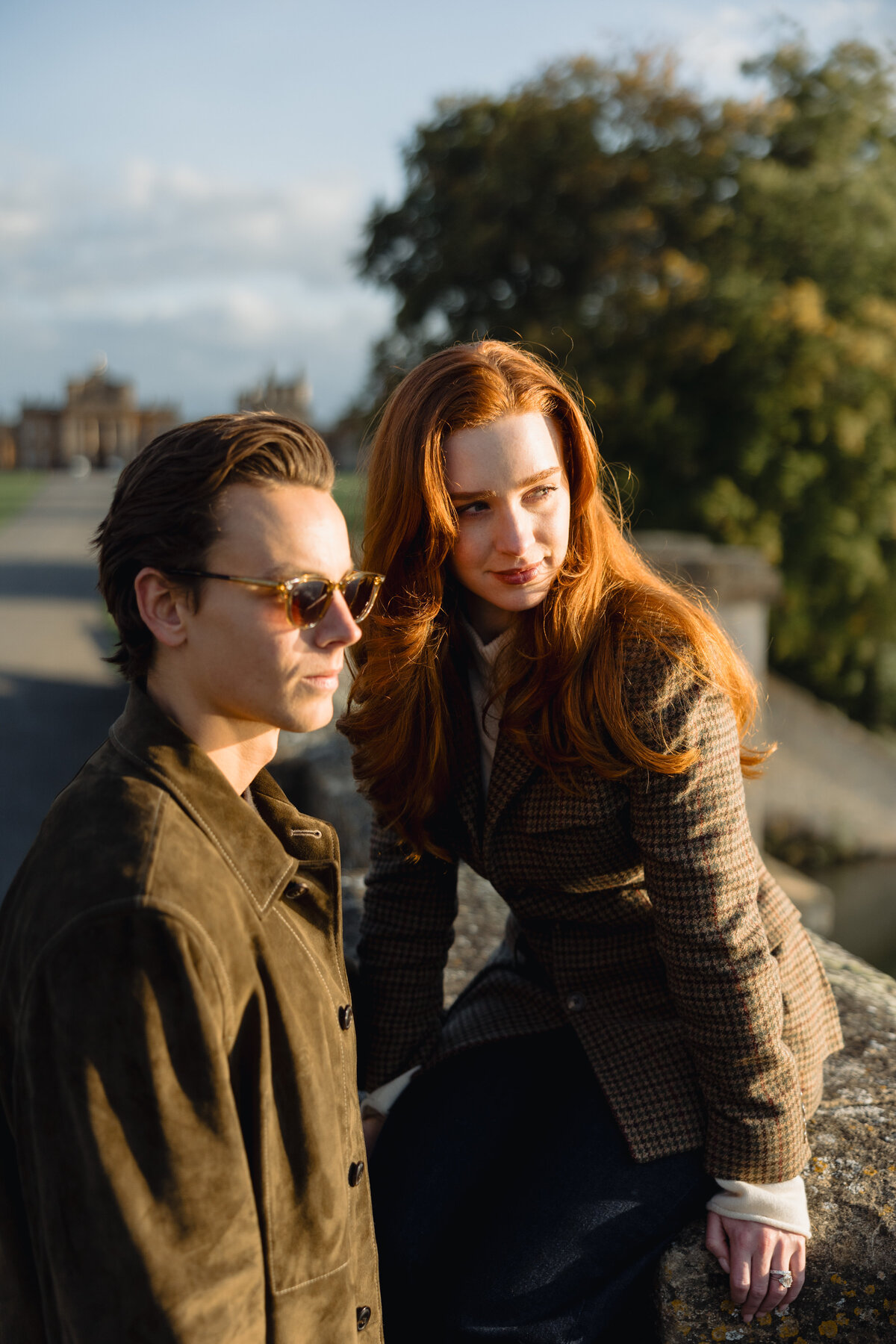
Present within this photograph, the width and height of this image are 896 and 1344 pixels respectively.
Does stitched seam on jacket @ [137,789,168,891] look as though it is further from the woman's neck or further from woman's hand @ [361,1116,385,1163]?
woman's hand @ [361,1116,385,1163]

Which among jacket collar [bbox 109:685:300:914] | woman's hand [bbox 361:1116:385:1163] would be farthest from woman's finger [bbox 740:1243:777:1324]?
jacket collar [bbox 109:685:300:914]

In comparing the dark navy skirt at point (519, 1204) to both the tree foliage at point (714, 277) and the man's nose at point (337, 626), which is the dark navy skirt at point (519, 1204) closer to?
the man's nose at point (337, 626)

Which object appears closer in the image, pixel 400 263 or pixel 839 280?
pixel 839 280

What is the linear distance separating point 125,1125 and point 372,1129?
1329 mm

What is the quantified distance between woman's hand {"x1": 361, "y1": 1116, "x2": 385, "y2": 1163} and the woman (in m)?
0.03

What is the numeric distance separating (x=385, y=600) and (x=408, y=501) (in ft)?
0.85

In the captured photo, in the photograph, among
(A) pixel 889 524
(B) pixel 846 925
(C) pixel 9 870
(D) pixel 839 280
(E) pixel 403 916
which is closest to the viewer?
(E) pixel 403 916

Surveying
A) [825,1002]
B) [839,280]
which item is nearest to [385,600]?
[825,1002]

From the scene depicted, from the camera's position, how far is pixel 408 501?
7.86 feet

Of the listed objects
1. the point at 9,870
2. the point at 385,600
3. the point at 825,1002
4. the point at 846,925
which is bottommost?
the point at 846,925

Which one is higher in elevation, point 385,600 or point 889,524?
point 385,600

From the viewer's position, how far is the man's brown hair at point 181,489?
5.61 ft

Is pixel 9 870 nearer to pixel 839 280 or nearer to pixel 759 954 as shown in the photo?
pixel 759 954

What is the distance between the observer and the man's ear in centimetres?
Answer: 173
